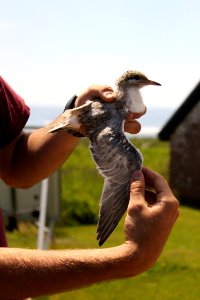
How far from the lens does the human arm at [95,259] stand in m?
2.25

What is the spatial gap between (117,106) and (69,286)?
35.8 inches

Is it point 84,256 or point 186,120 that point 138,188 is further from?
point 186,120

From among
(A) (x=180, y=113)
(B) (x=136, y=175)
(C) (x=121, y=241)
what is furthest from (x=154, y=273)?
(A) (x=180, y=113)

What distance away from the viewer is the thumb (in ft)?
7.75

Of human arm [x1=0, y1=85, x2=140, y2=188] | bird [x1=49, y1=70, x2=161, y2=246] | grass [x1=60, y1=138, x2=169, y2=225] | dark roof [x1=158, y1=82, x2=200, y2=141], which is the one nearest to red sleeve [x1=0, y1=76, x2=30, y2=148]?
human arm [x1=0, y1=85, x2=140, y2=188]

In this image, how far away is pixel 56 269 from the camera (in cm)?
228

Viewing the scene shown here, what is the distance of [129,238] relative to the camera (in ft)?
7.69

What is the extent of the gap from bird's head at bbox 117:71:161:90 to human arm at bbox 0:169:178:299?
2.01 ft

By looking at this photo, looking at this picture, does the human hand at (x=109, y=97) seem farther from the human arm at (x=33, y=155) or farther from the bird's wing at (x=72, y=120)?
the human arm at (x=33, y=155)

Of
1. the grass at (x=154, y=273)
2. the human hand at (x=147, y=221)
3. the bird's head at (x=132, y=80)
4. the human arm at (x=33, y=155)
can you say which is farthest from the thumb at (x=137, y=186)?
the grass at (x=154, y=273)

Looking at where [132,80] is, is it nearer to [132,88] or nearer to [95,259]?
[132,88]

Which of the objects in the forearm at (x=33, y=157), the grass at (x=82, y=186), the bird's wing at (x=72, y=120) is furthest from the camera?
the grass at (x=82, y=186)

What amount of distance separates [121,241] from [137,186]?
11.2m

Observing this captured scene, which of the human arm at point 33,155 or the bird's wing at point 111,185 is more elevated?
the bird's wing at point 111,185
